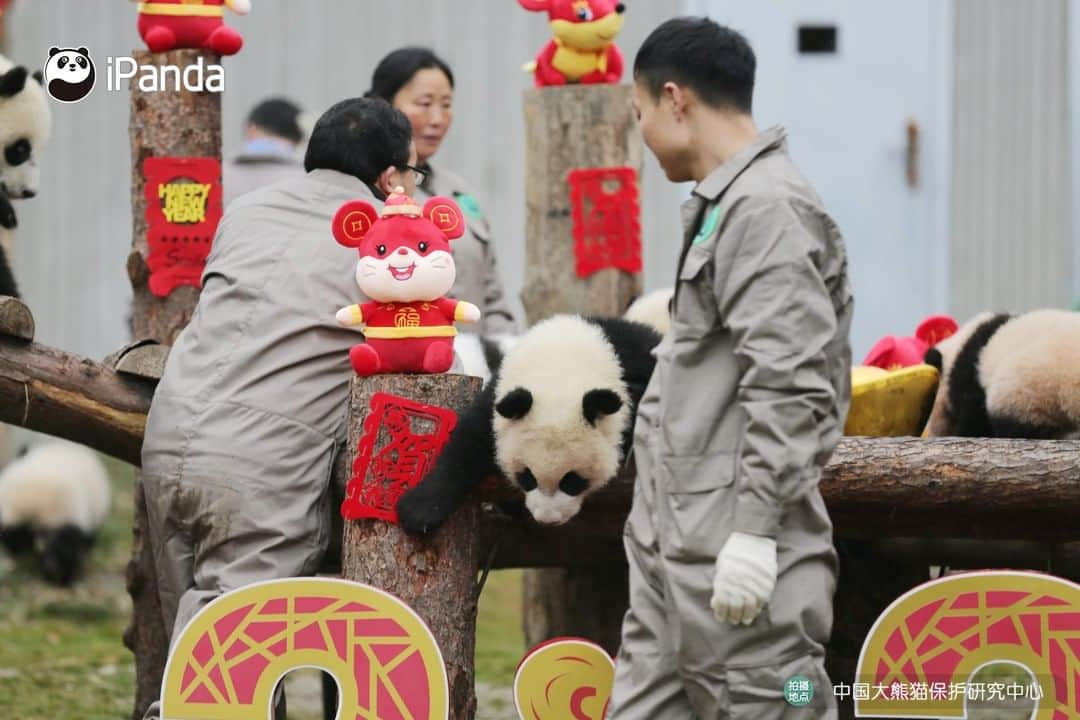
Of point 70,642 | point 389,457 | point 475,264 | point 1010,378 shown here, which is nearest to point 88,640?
point 70,642

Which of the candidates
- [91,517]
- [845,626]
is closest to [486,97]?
[91,517]

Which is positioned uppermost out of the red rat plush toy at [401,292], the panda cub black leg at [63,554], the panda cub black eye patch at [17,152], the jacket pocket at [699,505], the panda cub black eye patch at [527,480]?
the panda cub black eye patch at [17,152]

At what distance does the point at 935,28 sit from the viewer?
805 cm

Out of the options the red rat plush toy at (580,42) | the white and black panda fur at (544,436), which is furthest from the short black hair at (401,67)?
the white and black panda fur at (544,436)

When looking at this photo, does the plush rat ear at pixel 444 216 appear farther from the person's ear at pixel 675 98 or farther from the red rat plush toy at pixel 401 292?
the person's ear at pixel 675 98

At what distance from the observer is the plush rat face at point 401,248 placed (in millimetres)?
3512

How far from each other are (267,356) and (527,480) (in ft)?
2.32

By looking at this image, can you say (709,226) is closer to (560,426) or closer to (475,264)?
(560,426)

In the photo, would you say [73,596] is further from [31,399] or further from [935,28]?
[935,28]

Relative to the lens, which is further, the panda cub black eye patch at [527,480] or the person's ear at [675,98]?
the panda cub black eye patch at [527,480]

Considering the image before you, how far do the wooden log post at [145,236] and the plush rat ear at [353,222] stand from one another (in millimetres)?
1283

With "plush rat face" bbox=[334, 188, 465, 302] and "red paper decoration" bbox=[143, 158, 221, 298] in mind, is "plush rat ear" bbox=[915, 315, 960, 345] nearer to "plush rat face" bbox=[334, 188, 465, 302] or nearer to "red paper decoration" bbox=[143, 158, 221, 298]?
"plush rat face" bbox=[334, 188, 465, 302]

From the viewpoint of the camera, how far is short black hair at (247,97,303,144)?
689 cm

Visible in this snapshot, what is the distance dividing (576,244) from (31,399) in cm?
218
